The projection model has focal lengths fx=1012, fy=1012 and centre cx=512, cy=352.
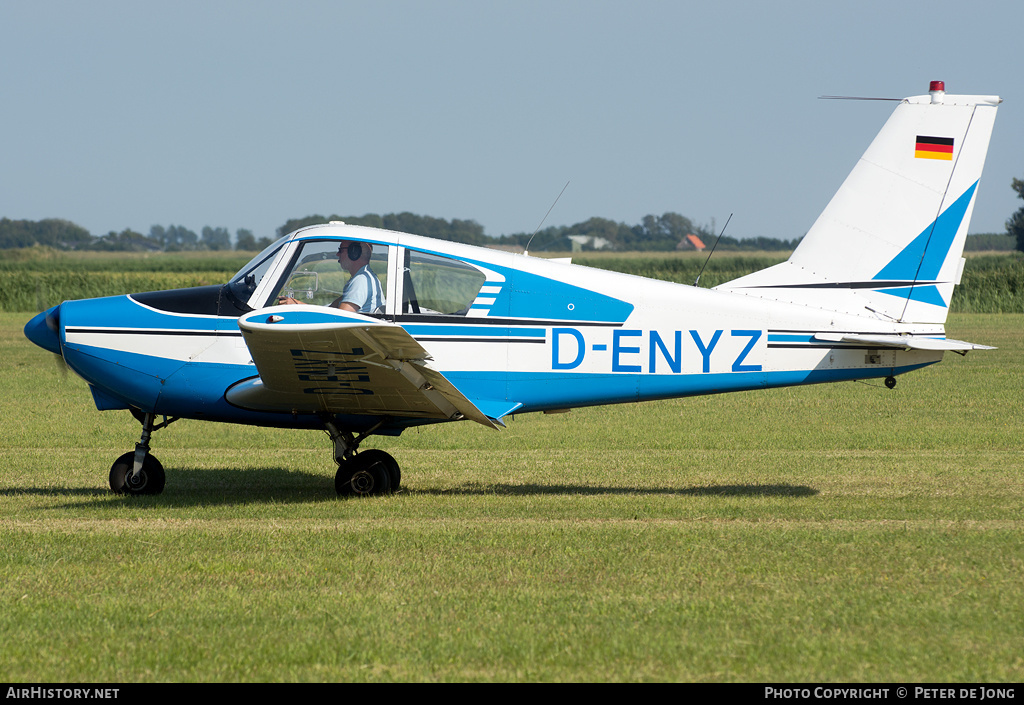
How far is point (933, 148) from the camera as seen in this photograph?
8297mm

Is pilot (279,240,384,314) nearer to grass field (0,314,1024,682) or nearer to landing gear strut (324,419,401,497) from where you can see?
landing gear strut (324,419,401,497)

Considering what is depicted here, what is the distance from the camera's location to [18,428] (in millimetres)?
12516

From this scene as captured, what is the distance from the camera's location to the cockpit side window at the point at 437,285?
826cm

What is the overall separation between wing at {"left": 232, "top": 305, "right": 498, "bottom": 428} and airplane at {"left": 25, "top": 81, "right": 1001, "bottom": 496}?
2.4 inches

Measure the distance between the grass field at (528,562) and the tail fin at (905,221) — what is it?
5.56 feet

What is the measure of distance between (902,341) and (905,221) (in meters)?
1.08

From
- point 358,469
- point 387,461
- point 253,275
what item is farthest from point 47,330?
point 387,461

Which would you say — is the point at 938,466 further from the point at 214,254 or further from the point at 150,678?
the point at 214,254

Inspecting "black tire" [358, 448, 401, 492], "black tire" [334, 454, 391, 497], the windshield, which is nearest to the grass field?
"black tire" [334, 454, 391, 497]

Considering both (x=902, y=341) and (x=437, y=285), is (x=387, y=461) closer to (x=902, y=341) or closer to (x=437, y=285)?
(x=437, y=285)

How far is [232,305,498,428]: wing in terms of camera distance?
697 centimetres

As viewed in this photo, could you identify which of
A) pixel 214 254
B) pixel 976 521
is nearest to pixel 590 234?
pixel 214 254

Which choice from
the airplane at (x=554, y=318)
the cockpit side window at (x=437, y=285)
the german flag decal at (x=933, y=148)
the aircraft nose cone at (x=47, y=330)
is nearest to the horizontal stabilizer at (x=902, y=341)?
the airplane at (x=554, y=318)

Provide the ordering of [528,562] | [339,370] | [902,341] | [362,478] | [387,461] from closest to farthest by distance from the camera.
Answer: [528,562] → [339,370] → [902,341] → [362,478] → [387,461]
